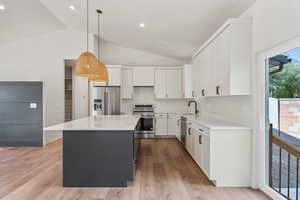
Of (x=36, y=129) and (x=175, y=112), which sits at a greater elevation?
(x=175, y=112)

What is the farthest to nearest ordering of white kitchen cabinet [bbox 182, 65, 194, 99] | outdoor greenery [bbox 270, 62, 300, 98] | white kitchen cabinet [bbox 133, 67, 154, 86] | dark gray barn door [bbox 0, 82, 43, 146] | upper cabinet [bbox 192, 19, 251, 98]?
white kitchen cabinet [bbox 133, 67, 154, 86] < white kitchen cabinet [bbox 182, 65, 194, 99] < dark gray barn door [bbox 0, 82, 43, 146] < upper cabinet [bbox 192, 19, 251, 98] < outdoor greenery [bbox 270, 62, 300, 98]

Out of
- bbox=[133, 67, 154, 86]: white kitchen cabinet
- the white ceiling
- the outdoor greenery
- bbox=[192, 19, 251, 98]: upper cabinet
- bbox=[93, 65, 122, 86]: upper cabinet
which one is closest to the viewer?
the outdoor greenery

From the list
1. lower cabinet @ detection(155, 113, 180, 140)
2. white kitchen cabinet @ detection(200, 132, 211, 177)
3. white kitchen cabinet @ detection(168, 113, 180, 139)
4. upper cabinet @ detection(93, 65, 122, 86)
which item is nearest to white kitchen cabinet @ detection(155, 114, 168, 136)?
lower cabinet @ detection(155, 113, 180, 140)

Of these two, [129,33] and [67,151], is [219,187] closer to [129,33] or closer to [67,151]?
[67,151]

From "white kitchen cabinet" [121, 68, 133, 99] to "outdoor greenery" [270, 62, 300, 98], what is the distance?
4.30 m

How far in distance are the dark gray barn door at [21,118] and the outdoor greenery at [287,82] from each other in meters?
5.35

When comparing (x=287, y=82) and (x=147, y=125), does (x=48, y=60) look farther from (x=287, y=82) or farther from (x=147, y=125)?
(x=287, y=82)

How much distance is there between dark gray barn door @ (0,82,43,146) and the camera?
4973 millimetres

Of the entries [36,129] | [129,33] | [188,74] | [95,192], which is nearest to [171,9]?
[129,33]

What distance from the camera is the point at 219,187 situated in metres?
2.62

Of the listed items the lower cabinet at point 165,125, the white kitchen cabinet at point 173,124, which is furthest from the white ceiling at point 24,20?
the white kitchen cabinet at point 173,124

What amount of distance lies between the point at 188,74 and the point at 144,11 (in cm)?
260

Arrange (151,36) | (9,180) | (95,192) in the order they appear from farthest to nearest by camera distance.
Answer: (151,36) → (9,180) → (95,192)

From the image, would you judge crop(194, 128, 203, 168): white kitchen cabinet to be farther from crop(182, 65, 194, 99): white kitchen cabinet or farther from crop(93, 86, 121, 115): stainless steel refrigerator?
crop(93, 86, 121, 115): stainless steel refrigerator
